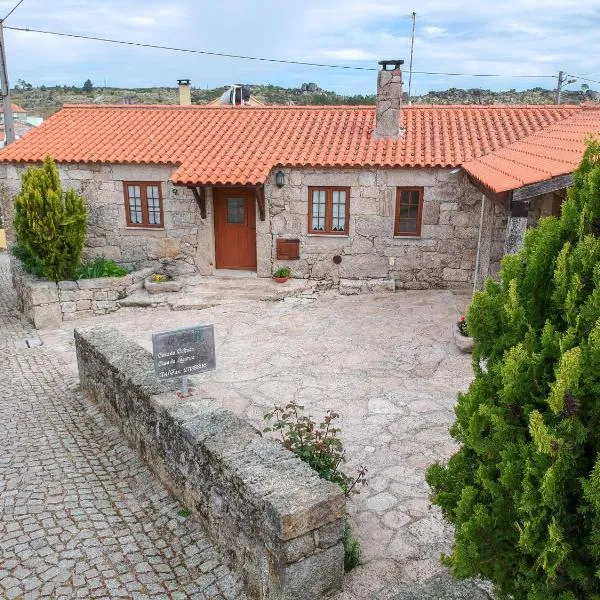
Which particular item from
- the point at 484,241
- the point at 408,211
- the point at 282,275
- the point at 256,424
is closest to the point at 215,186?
the point at 282,275

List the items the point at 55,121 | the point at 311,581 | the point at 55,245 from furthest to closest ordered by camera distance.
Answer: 1. the point at 55,121
2. the point at 55,245
3. the point at 311,581

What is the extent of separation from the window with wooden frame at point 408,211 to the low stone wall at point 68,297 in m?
5.74

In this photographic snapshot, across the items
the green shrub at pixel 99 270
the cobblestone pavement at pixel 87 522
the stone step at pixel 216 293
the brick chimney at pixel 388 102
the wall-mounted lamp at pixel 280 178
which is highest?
the brick chimney at pixel 388 102

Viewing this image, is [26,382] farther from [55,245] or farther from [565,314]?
[565,314]

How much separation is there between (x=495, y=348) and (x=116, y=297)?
9870 millimetres

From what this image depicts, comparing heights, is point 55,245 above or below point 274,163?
below

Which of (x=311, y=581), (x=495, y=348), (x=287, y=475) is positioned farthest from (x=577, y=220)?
(x=311, y=581)

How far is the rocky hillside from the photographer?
46116mm

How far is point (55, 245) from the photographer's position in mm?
10547

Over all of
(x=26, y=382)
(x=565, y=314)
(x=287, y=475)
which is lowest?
(x=26, y=382)

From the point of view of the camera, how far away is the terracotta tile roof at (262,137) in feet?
37.2

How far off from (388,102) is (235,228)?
4.34m

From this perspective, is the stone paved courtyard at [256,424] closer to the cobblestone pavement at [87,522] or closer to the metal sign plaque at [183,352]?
the cobblestone pavement at [87,522]

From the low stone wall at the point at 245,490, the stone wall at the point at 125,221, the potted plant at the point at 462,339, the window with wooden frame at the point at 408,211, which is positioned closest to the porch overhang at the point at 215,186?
the stone wall at the point at 125,221
